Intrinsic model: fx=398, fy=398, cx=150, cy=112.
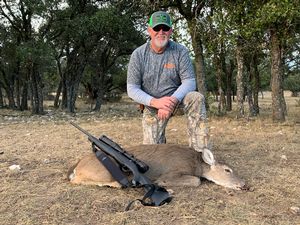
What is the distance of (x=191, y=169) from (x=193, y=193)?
47 cm

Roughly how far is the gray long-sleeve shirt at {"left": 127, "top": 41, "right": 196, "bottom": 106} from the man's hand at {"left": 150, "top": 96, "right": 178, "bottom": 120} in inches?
14.5

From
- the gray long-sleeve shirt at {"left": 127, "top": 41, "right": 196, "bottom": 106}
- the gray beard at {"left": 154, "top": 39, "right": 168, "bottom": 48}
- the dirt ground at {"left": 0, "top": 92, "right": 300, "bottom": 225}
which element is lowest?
the dirt ground at {"left": 0, "top": 92, "right": 300, "bottom": 225}

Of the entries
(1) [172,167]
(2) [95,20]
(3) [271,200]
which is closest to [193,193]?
(1) [172,167]

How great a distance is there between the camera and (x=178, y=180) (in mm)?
4562

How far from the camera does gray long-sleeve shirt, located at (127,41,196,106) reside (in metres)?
5.70

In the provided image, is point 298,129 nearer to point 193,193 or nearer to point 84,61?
point 193,193

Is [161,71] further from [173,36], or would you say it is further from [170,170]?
[173,36]

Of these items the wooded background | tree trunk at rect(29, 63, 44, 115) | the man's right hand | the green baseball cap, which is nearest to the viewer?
the man's right hand

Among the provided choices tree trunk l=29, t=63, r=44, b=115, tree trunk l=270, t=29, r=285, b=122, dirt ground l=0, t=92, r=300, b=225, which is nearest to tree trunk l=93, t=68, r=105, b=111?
tree trunk l=29, t=63, r=44, b=115

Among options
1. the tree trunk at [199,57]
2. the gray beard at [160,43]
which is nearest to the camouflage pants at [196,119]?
the gray beard at [160,43]

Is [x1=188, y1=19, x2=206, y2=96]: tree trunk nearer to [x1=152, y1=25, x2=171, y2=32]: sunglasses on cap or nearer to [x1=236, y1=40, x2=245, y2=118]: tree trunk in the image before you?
[x1=236, y1=40, x2=245, y2=118]: tree trunk

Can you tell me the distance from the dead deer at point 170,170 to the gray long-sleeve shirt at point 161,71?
1.07 m

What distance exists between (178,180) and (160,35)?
209cm

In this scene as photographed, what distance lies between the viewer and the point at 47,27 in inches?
801
